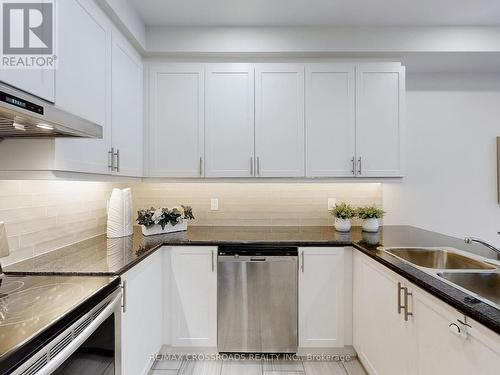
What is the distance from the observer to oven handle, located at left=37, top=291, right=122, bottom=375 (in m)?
0.91

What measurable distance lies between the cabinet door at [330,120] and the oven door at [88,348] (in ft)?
5.89

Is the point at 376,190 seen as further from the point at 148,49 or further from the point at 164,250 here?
the point at 148,49

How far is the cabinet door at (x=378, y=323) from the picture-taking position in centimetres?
154

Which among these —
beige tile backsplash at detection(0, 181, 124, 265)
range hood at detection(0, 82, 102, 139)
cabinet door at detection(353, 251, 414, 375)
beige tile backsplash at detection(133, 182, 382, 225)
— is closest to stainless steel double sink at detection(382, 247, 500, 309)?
cabinet door at detection(353, 251, 414, 375)

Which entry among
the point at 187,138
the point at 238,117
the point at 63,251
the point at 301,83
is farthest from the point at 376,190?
the point at 63,251

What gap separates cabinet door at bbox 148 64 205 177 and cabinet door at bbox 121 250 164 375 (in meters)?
0.80

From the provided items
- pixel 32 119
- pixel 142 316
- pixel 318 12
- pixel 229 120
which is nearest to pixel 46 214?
pixel 142 316

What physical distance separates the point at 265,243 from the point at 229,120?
110 centimetres

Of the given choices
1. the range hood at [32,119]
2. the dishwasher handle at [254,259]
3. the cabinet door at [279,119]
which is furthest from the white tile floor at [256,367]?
the range hood at [32,119]

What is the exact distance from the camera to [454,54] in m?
2.47

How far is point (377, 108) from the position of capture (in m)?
2.52

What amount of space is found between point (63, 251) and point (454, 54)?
11.0 feet

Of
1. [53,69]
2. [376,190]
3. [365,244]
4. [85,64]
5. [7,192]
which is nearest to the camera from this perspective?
[53,69]

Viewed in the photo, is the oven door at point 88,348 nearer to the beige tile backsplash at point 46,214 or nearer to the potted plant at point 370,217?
the beige tile backsplash at point 46,214
